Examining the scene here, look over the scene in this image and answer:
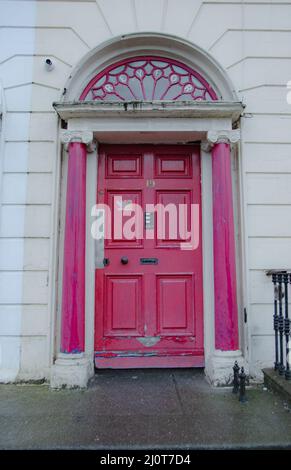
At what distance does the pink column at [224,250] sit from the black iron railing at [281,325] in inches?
15.0

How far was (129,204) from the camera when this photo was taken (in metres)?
3.53

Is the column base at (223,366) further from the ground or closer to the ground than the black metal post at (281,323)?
closer to the ground

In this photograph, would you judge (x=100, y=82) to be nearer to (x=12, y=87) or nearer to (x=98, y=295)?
(x=12, y=87)

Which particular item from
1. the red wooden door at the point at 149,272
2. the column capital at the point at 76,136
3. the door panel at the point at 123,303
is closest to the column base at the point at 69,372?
the red wooden door at the point at 149,272

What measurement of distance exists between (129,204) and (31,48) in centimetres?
204

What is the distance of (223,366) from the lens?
2980mm

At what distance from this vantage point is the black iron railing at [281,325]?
289cm

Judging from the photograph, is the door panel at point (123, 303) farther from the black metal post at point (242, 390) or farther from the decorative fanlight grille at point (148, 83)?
the decorative fanlight grille at point (148, 83)

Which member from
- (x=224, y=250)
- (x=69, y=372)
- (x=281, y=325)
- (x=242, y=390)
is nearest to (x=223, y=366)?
(x=242, y=390)

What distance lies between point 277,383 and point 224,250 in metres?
1.26

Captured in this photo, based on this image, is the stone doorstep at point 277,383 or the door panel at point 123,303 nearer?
the stone doorstep at point 277,383

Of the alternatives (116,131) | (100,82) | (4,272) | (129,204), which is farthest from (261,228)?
(4,272)

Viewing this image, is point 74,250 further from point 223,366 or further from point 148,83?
point 148,83

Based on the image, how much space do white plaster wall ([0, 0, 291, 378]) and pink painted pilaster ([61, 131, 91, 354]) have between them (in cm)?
22
